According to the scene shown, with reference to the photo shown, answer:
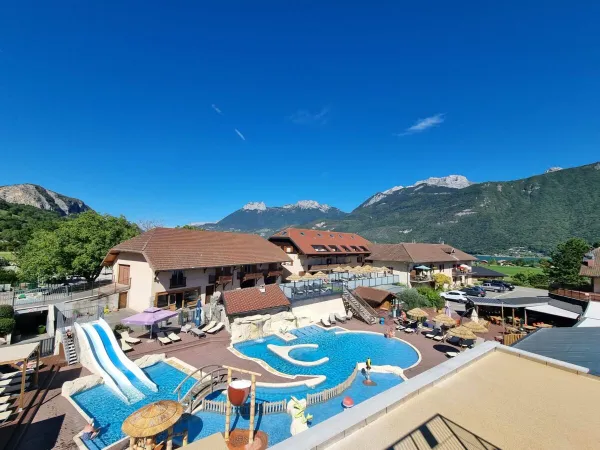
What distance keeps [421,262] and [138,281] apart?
36.3 meters

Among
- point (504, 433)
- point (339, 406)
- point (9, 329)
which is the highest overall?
point (504, 433)

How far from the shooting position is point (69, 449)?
32.3 feet

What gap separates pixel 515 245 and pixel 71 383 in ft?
497

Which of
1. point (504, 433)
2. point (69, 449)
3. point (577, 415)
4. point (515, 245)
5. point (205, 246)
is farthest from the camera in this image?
point (515, 245)

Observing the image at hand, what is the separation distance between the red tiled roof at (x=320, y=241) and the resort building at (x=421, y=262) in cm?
269

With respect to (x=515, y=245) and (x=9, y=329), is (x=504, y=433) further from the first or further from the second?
(x=515, y=245)

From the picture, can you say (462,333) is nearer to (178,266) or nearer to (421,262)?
(421,262)

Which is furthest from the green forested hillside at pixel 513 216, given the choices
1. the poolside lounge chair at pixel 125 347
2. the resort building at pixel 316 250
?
the poolside lounge chair at pixel 125 347

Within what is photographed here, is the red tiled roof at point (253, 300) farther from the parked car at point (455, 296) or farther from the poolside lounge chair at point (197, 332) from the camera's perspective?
the parked car at point (455, 296)

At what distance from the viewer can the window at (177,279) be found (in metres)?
→ 24.7

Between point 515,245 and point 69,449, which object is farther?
point 515,245

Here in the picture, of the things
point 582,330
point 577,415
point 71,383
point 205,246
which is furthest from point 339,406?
point 205,246

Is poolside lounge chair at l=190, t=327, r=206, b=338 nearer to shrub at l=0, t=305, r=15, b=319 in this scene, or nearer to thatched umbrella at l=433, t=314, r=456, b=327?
shrub at l=0, t=305, r=15, b=319

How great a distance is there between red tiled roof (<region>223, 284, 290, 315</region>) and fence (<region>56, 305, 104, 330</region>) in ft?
31.0
